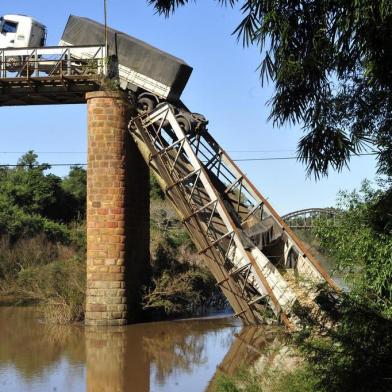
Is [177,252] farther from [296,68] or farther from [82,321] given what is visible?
[296,68]

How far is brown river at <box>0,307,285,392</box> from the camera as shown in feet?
47.2

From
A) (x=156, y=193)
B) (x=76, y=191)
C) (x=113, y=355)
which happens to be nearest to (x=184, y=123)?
(x=113, y=355)

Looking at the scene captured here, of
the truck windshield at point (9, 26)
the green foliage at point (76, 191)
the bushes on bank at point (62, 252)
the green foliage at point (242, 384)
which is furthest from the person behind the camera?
the green foliage at point (76, 191)

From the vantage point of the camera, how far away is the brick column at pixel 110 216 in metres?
21.3

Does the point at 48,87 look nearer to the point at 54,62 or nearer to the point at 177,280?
the point at 54,62

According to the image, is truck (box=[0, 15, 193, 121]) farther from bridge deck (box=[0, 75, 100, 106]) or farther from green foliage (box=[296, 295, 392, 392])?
green foliage (box=[296, 295, 392, 392])

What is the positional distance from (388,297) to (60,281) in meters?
→ 13.4

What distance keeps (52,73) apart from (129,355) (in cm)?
1032

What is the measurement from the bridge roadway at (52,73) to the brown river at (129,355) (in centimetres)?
781

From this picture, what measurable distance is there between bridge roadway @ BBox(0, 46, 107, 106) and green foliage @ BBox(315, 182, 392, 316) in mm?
10244

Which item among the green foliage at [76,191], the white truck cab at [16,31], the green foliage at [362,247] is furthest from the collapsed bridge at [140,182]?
the green foliage at [76,191]

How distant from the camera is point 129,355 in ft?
57.5

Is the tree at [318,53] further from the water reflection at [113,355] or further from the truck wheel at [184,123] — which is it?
the truck wheel at [184,123]

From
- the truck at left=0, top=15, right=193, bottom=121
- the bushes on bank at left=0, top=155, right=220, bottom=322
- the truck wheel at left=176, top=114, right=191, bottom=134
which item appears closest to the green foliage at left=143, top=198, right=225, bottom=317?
the bushes on bank at left=0, top=155, right=220, bottom=322
